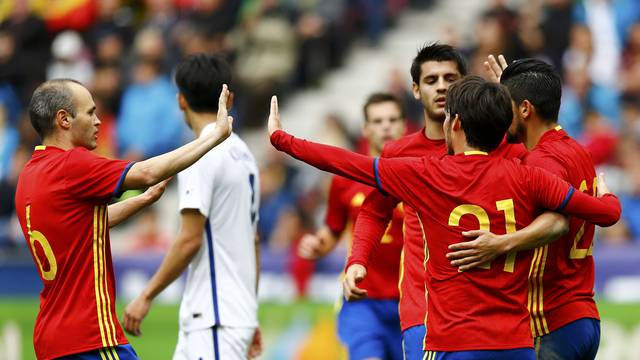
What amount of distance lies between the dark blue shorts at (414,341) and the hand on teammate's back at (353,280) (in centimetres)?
52

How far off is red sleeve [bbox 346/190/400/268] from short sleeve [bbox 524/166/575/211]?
1240 millimetres

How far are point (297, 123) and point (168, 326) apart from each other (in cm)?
679

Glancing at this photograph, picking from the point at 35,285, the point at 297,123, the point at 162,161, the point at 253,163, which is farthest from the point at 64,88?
the point at 297,123

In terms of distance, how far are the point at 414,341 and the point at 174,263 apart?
160 centimetres

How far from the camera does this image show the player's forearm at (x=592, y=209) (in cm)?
612

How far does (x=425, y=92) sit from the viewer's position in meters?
7.20

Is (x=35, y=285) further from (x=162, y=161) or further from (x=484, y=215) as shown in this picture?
(x=484, y=215)

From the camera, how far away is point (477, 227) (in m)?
6.03

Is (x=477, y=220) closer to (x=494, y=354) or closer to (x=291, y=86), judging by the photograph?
(x=494, y=354)

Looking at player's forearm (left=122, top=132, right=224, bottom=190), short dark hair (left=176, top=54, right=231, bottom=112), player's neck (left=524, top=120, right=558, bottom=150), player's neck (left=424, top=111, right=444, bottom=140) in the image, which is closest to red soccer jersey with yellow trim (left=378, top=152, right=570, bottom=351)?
player's neck (left=524, top=120, right=558, bottom=150)

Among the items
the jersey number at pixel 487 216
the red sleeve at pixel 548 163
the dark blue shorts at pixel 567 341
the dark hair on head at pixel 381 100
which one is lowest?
the dark blue shorts at pixel 567 341

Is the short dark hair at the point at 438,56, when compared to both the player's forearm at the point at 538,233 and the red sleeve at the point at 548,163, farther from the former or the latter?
the player's forearm at the point at 538,233

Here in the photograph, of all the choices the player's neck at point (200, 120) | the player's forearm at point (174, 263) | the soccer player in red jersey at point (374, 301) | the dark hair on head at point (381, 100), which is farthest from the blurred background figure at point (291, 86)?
the player's neck at point (200, 120)

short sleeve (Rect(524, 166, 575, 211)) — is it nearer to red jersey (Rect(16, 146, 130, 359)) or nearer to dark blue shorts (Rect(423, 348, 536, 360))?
dark blue shorts (Rect(423, 348, 536, 360))
